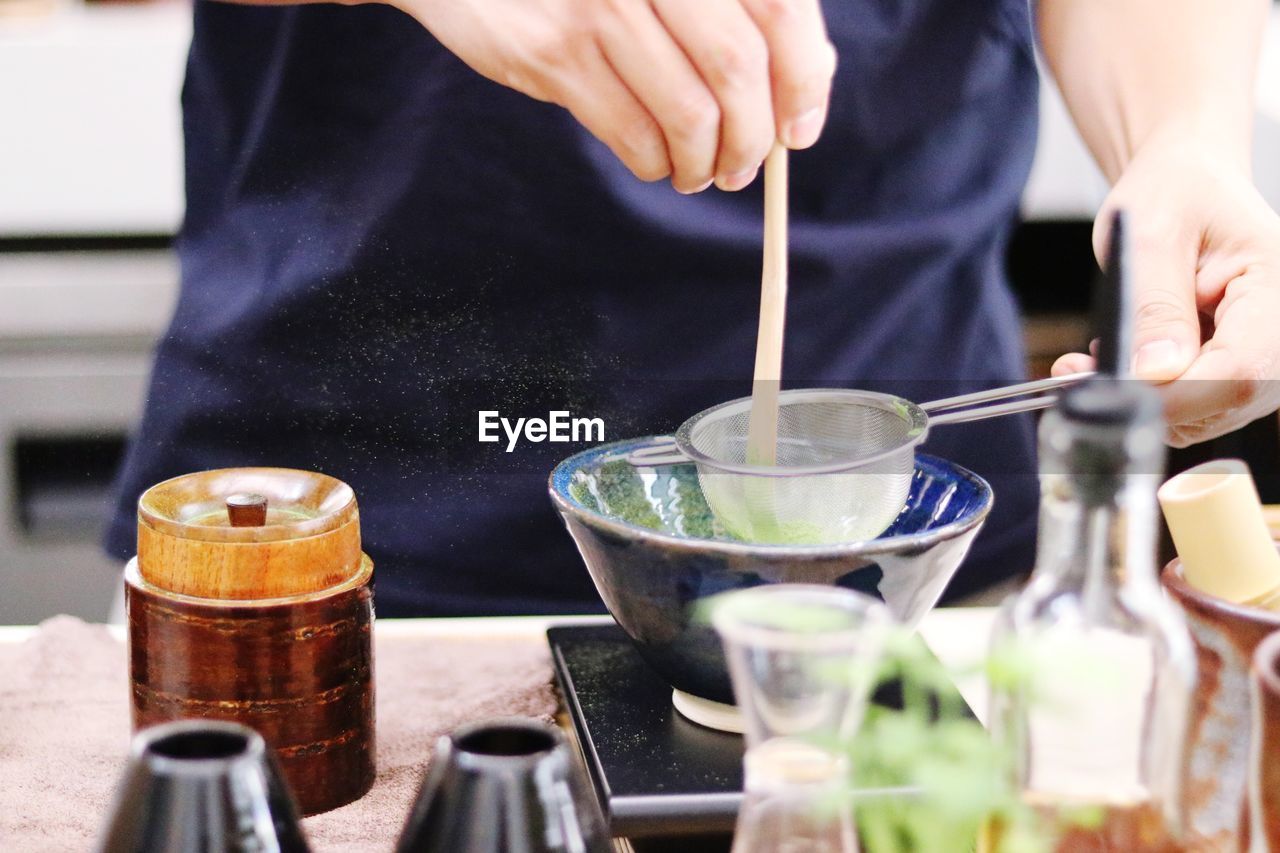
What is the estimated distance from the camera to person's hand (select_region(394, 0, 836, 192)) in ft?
2.48

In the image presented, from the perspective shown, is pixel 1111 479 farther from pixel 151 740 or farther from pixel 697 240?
pixel 697 240

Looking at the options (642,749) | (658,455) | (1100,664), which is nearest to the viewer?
(1100,664)

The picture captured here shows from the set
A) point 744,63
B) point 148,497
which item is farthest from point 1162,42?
point 148,497

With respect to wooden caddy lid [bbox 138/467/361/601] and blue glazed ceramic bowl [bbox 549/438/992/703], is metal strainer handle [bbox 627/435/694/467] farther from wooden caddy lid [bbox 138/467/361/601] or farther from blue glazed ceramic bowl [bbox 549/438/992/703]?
wooden caddy lid [bbox 138/467/361/601]

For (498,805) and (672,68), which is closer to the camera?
(498,805)

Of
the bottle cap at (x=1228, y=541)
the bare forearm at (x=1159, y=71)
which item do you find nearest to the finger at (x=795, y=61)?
the bottle cap at (x=1228, y=541)

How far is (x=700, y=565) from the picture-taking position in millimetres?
709

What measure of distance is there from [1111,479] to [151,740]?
32 cm

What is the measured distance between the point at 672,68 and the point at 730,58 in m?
0.03

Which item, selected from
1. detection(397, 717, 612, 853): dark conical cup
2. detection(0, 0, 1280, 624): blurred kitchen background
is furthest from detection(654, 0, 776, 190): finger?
detection(0, 0, 1280, 624): blurred kitchen background

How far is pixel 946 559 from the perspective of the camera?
2.44ft

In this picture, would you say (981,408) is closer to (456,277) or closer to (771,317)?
(771,317)

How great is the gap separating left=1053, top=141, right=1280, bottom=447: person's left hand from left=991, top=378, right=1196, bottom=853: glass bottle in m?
0.40

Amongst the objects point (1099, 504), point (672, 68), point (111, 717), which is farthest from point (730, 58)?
point (111, 717)
